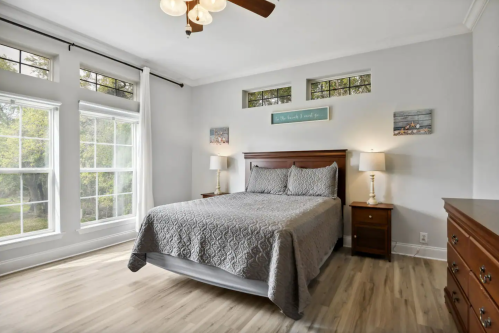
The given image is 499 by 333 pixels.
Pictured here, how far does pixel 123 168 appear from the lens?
13.1 feet

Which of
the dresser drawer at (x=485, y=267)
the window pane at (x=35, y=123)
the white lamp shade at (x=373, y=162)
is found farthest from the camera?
the white lamp shade at (x=373, y=162)

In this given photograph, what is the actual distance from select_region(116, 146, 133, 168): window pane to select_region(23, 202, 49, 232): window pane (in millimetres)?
1084

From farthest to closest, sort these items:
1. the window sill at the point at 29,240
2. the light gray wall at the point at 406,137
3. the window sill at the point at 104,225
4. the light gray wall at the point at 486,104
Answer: the window sill at the point at 104,225 < the light gray wall at the point at 406,137 < the window sill at the point at 29,240 < the light gray wall at the point at 486,104

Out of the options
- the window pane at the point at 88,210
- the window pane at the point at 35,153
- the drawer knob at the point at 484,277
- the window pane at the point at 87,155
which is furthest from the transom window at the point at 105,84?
the drawer knob at the point at 484,277

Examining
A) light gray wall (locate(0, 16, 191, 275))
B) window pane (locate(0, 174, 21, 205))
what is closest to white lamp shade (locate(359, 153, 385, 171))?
light gray wall (locate(0, 16, 191, 275))

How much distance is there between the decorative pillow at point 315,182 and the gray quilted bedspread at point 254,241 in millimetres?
672

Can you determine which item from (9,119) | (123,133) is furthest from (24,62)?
(123,133)

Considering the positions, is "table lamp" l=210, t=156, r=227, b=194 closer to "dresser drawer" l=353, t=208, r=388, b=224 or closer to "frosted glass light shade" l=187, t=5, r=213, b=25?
"dresser drawer" l=353, t=208, r=388, b=224

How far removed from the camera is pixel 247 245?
197 centimetres

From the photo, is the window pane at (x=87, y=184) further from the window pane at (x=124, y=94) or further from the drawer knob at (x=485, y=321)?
the drawer knob at (x=485, y=321)

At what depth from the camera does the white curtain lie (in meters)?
4.00

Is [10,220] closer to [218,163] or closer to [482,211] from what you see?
[218,163]

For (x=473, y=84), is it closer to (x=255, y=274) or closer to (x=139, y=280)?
(x=255, y=274)

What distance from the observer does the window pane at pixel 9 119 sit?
276 cm
